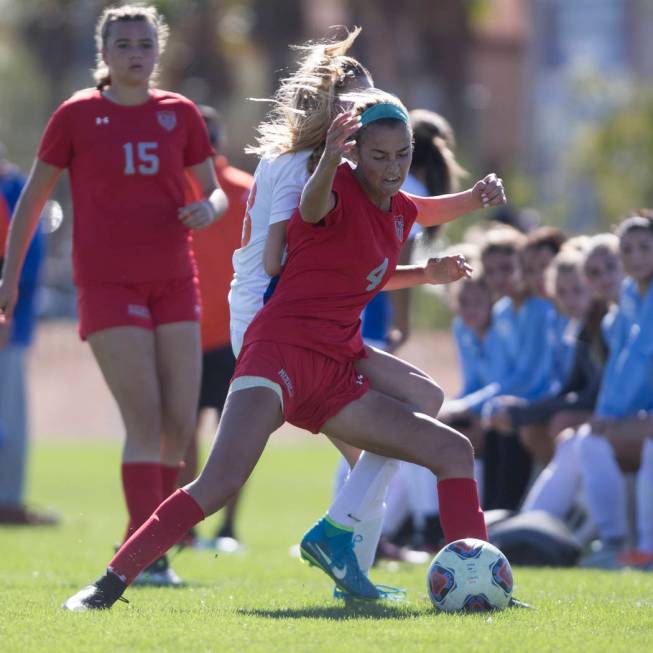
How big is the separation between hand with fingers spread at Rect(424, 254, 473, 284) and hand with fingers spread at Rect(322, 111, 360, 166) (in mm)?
1061

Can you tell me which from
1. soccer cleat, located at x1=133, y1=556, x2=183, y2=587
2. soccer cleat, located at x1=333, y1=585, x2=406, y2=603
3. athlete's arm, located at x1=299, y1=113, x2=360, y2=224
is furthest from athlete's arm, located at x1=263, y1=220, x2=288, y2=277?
soccer cleat, located at x1=133, y1=556, x2=183, y2=587

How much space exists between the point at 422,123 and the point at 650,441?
2.27 metres

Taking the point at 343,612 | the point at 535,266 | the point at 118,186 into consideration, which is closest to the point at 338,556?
the point at 343,612

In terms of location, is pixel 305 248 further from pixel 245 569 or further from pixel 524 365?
pixel 524 365

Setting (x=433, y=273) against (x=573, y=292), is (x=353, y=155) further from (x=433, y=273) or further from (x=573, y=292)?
(x=573, y=292)

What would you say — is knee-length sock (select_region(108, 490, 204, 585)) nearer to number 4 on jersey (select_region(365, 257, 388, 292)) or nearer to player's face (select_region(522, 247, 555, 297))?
number 4 on jersey (select_region(365, 257, 388, 292))

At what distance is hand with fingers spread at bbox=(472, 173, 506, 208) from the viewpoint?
6.63m

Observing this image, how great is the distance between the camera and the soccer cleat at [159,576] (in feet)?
25.1

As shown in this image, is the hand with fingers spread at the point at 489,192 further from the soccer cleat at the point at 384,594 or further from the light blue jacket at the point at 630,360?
the light blue jacket at the point at 630,360

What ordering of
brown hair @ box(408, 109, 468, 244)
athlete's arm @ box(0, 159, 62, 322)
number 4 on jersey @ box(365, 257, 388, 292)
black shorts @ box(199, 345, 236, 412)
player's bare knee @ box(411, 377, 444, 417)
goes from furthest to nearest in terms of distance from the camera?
black shorts @ box(199, 345, 236, 412) < brown hair @ box(408, 109, 468, 244) < athlete's arm @ box(0, 159, 62, 322) < player's bare knee @ box(411, 377, 444, 417) < number 4 on jersey @ box(365, 257, 388, 292)

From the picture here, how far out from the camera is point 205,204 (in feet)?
24.7

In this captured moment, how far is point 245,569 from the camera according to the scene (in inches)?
353

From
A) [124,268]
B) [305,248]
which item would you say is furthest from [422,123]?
[305,248]

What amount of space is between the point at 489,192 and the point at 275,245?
95cm
